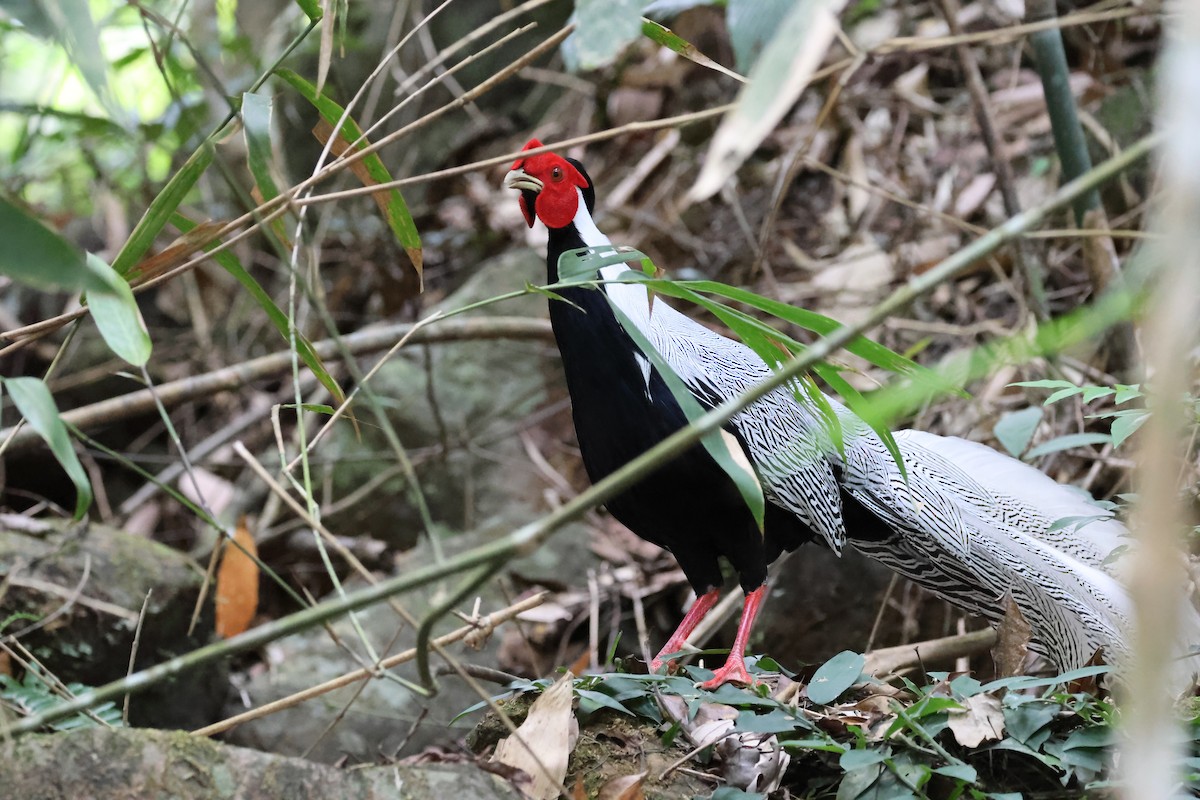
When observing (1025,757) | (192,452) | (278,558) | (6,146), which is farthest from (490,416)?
(6,146)

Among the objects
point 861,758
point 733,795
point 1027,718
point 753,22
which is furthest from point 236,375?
point 753,22

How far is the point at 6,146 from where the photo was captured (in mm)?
6285

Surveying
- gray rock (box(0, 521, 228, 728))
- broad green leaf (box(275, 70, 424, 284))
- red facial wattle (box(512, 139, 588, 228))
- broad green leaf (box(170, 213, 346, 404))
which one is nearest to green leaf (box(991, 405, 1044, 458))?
red facial wattle (box(512, 139, 588, 228))

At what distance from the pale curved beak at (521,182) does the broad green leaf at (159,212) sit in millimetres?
1028

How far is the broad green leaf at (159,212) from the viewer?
164 centimetres

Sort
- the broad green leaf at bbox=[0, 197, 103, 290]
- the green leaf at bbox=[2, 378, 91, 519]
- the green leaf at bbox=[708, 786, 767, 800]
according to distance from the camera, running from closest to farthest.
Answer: the broad green leaf at bbox=[0, 197, 103, 290], the green leaf at bbox=[2, 378, 91, 519], the green leaf at bbox=[708, 786, 767, 800]

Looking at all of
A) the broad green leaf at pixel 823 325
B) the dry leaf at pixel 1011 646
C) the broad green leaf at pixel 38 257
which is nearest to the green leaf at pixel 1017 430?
the dry leaf at pixel 1011 646

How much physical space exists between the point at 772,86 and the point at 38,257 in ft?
2.25

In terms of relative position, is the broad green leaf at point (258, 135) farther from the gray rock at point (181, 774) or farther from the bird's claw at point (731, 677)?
the bird's claw at point (731, 677)

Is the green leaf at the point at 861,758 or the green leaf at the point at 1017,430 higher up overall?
the green leaf at the point at 861,758

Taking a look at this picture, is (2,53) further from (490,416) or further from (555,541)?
(555,541)

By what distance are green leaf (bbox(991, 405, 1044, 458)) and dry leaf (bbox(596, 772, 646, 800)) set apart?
59.4 inches

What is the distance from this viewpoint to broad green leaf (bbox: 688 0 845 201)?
Result: 821 millimetres

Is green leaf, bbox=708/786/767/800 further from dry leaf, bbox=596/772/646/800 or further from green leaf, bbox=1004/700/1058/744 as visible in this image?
green leaf, bbox=1004/700/1058/744
